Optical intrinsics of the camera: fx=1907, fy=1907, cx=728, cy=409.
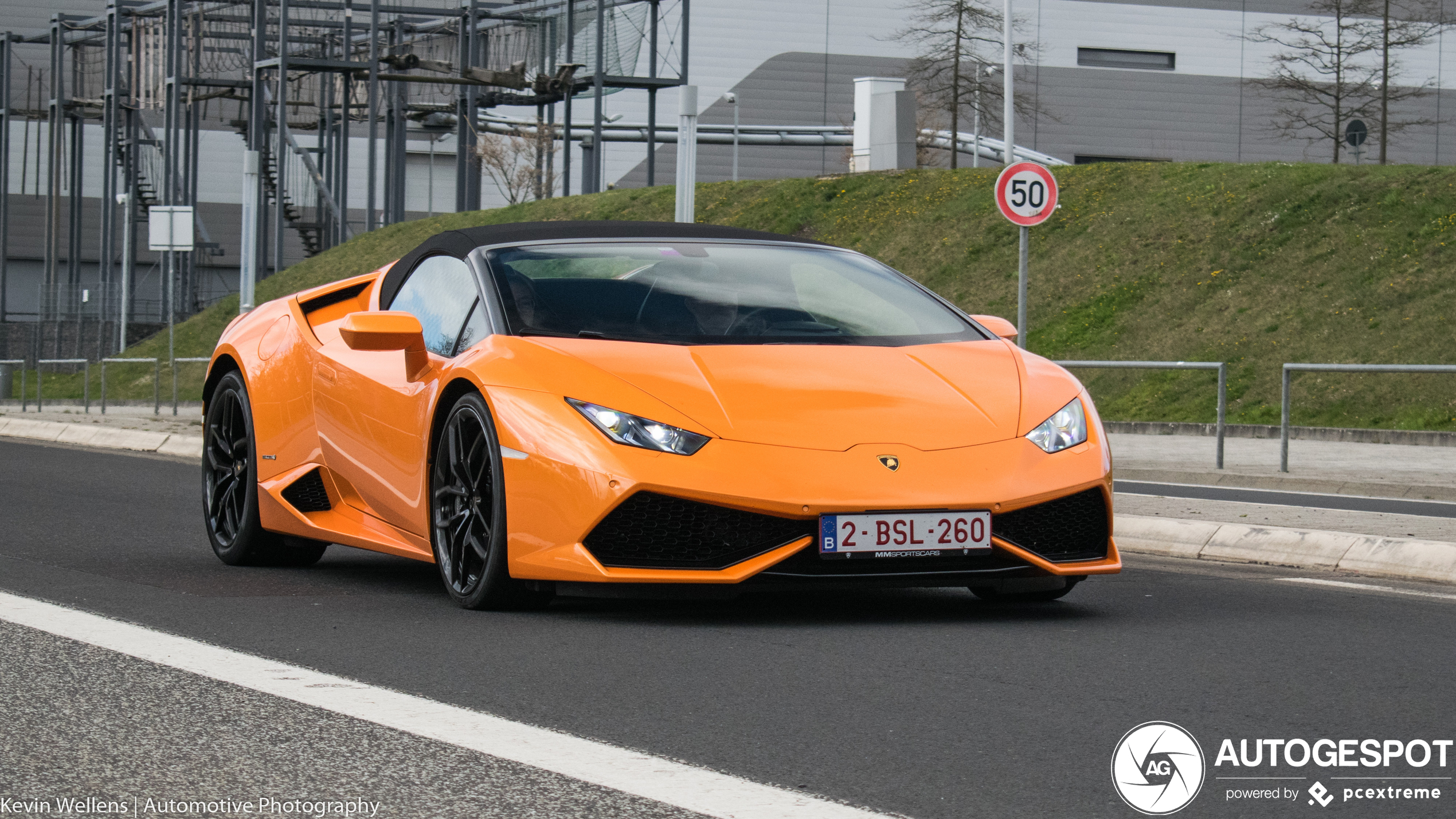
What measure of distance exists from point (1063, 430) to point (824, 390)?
0.78m

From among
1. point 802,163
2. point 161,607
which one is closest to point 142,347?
point 802,163

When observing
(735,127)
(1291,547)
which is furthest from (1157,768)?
(735,127)

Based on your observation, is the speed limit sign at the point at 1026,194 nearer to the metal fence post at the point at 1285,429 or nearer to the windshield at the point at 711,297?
the metal fence post at the point at 1285,429

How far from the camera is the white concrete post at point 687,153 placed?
17672 mm

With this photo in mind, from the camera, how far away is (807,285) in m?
6.93

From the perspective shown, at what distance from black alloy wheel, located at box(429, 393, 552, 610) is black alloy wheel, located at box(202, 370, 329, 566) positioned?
1.58m

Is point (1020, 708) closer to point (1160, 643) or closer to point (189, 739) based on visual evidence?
point (1160, 643)

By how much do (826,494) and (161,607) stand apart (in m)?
2.29

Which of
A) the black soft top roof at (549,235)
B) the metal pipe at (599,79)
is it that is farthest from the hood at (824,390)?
the metal pipe at (599,79)

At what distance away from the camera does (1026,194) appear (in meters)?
17.1

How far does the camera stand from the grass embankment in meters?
25.0

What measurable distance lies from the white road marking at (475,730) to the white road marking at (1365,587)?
4129 millimetres

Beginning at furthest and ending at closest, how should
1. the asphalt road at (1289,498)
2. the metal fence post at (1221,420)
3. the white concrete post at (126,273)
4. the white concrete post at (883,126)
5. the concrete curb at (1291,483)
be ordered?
the white concrete post at (126,273), the white concrete post at (883,126), the metal fence post at (1221,420), the concrete curb at (1291,483), the asphalt road at (1289,498)

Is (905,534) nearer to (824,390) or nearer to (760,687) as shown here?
(824,390)
